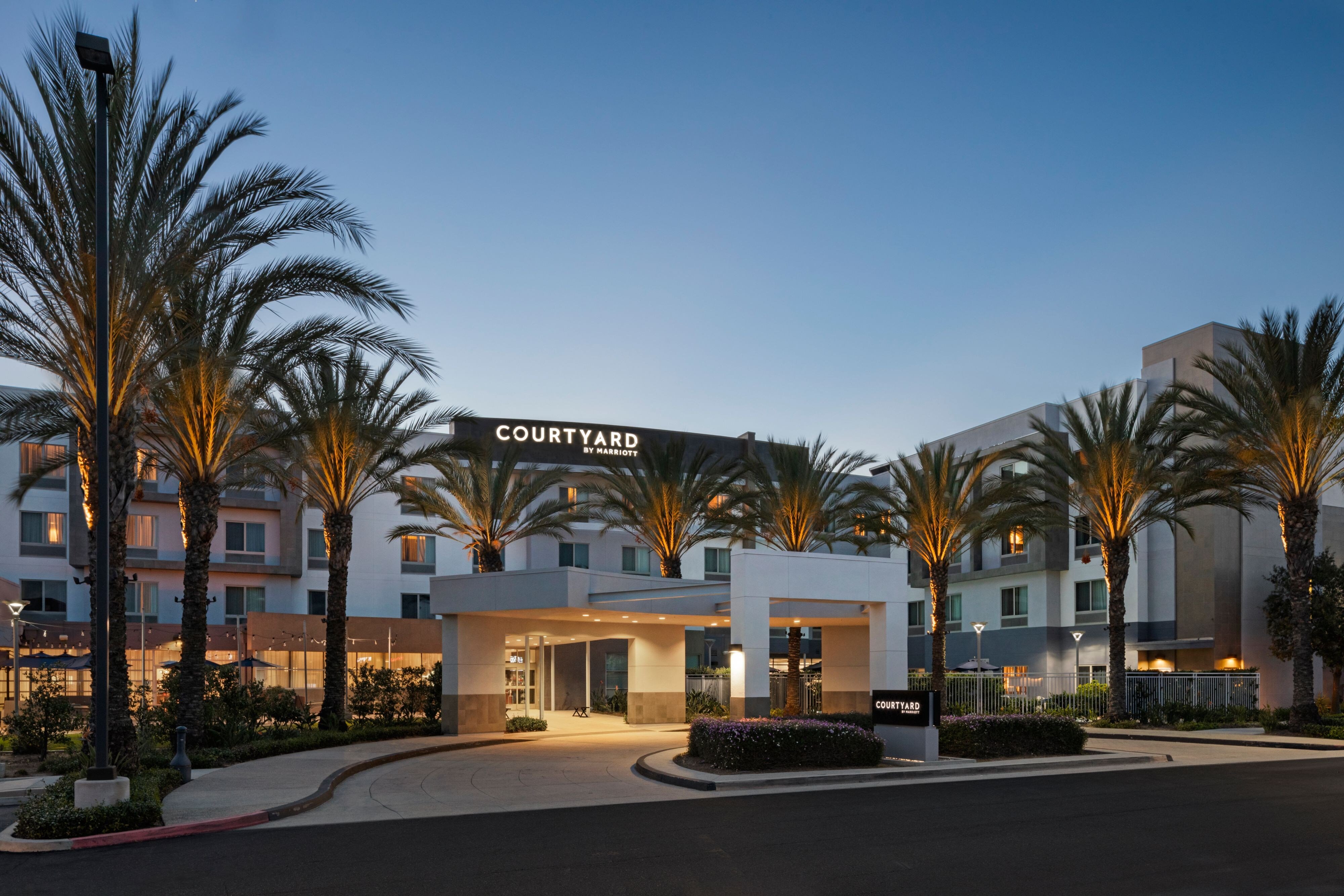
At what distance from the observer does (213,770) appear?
21750 mm

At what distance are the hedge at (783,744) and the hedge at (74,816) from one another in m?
10.5

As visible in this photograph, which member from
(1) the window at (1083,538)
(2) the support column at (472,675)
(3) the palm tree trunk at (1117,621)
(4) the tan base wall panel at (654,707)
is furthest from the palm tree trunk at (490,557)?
(1) the window at (1083,538)

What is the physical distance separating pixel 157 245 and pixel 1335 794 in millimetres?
21856

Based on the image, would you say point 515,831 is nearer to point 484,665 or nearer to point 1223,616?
point 484,665

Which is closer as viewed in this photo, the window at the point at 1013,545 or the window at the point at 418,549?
the window at the point at 1013,545

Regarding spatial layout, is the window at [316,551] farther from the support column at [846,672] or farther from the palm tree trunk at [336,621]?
the support column at [846,672]

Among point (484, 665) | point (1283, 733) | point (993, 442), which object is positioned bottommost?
point (1283, 733)

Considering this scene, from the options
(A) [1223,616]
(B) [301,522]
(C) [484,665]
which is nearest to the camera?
(C) [484,665]

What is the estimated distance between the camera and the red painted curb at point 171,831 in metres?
13.8

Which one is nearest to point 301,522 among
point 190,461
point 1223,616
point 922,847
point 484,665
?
point 484,665

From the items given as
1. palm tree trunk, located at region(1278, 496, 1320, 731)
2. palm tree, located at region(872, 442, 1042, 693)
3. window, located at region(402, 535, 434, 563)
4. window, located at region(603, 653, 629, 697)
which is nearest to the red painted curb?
palm tree, located at region(872, 442, 1042, 693)

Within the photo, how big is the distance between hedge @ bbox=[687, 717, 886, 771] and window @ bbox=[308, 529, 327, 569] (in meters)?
35.8

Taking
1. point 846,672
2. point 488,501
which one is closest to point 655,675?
point 846,672

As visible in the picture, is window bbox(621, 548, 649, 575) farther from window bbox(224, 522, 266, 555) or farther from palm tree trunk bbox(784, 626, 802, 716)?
palm tree trunk bbox(784, 626, 802, 716)
